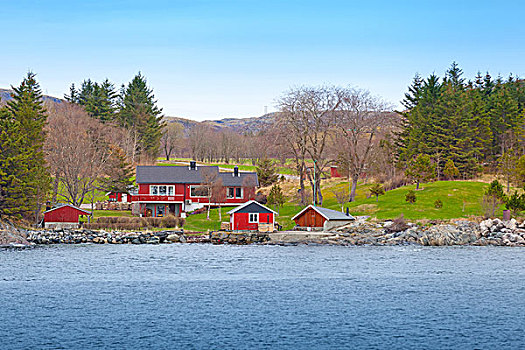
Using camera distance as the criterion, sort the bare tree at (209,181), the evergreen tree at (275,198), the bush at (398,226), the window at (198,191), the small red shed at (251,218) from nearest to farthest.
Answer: the bush at (398,226) → the small red shed at (251,218) → the evergreen tree at (275,198) → the bare tree at (209,181) → the window at (198,191)

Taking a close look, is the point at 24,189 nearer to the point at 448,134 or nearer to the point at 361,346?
the point at 361,346

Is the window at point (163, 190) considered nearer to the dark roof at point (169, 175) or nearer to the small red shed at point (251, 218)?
the dark roof at point (169, 175)

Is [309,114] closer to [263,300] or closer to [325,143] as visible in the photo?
[325,143]

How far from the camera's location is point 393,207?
69875mm

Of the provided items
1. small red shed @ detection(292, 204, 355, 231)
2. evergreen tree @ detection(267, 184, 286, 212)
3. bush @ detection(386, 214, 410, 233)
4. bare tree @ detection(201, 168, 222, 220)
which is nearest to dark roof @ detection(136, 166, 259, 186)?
bare tree @ detection(201, 168, 222, 220)

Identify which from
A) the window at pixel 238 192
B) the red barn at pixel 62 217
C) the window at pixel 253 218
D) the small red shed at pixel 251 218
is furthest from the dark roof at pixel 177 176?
the window at pixel 253 218

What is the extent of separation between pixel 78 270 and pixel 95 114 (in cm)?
7261

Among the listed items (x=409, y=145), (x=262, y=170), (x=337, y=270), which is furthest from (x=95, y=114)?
(x=337, y=270)

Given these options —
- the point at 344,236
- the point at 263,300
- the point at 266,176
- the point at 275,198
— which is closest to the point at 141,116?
the point at 266,176

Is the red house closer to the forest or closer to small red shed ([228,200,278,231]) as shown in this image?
the forest

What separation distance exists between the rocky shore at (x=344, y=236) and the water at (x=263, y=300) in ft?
20.6

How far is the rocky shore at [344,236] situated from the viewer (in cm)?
6109

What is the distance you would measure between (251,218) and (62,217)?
22.6 meters

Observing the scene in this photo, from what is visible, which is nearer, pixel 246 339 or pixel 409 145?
pixel 246 339
